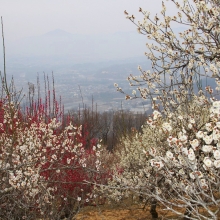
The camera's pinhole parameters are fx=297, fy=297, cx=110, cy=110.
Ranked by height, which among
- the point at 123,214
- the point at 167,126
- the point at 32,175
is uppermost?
the point at 167,126

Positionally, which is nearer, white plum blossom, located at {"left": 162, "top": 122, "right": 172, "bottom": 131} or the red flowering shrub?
white plum blossom, located at {"left": 162, "top": 122, "right": 172, "bottom": 131}

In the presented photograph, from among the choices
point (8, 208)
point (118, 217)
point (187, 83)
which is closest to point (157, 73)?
point (187, 83)

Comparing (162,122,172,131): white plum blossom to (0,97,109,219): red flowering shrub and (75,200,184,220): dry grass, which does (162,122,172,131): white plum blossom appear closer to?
(0,97,109,219): red flowering shrub

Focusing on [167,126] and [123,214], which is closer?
[167,126]

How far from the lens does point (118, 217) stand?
9.45 metres

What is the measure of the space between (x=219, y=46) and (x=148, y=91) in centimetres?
145

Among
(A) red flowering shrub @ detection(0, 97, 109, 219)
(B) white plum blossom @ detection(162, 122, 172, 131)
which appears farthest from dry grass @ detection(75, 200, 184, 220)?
(B) white plum blossom @ detection(162, 122, 172, 131)

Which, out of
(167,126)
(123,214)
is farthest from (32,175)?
(123,214)

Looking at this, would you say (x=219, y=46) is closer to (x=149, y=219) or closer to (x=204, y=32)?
(x=204, y=32)

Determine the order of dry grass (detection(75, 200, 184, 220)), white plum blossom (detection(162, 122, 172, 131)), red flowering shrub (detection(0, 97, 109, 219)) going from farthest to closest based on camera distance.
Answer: dry grass (detection(75, 200, 184, 220)) < red flowering shrub (detection(0, 97, 109, 219)) < white plum blossom (detection(162, 122, 172, 131))

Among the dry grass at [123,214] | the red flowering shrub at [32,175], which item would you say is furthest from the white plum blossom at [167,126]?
the dry grass at [123,214]

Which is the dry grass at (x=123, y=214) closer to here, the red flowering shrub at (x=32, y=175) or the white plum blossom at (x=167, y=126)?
the red flowering shrub at (x=32, y=175)

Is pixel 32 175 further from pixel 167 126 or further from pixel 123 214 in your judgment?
pixel 123 214

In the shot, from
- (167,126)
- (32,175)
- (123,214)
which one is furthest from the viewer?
(123,214)
